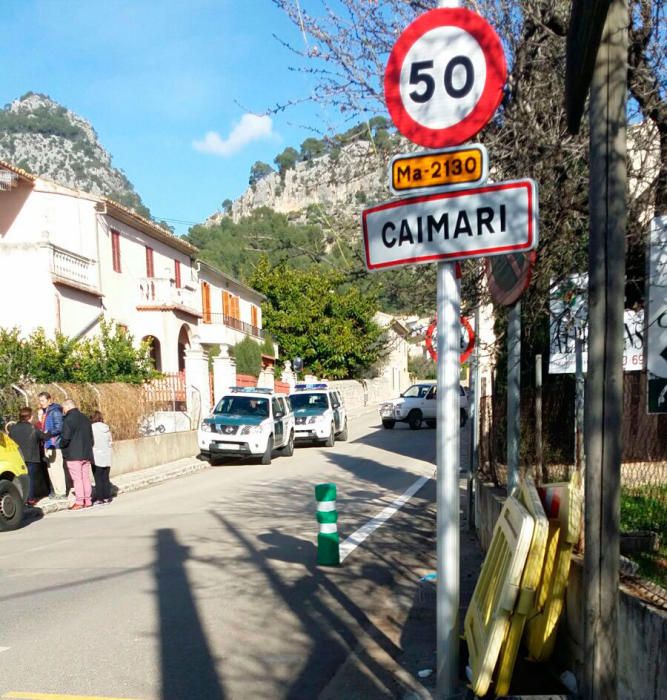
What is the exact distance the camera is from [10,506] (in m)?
10.5

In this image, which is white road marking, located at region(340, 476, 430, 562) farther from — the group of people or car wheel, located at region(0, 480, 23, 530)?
the group of people

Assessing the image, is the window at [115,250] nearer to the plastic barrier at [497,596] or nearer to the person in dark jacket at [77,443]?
the person in dark jacket at [77,443]

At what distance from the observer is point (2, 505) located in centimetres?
1039

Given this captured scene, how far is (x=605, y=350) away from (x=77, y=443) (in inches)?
424

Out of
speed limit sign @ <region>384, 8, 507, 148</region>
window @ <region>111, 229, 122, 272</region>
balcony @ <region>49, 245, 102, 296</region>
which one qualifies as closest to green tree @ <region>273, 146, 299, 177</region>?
speed limit sign @ <region>384, 8, 507, 148</region>

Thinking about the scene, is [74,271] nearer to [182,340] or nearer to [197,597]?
[182,340]

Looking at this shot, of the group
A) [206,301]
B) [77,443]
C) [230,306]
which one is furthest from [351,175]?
[230,306]

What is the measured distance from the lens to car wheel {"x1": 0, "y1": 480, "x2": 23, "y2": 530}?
10391mm

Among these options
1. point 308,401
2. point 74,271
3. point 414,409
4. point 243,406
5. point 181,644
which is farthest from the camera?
point 414,409

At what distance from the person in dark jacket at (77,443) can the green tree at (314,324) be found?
34222 mm

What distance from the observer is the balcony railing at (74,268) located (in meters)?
23.8

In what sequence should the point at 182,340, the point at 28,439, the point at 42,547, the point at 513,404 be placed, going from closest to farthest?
the point at 513,404
the point at 42,547
the point at 28,439
the point at 182,340

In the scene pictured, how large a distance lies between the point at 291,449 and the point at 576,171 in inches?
596

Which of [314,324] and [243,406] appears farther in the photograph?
[314,324]
